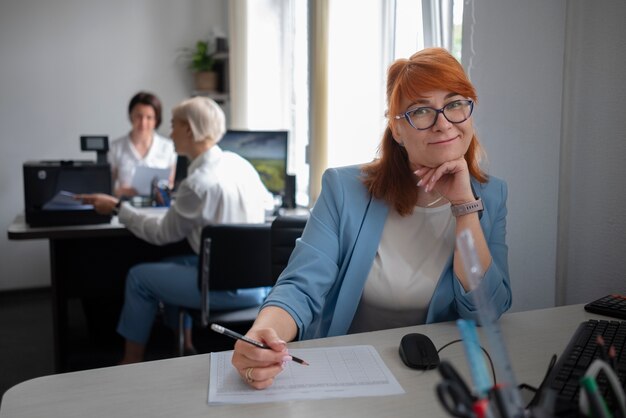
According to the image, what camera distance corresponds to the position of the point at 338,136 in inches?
128

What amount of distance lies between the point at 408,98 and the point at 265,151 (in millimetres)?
2171

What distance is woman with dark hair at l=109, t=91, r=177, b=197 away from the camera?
13.7 ft

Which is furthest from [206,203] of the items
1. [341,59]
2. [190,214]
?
[341,59]

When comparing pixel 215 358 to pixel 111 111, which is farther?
pixel 111 111

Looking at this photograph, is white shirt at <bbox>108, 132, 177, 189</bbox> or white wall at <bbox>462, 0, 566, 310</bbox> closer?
white wall at <bbox>462, 0, 566, 310</bbox>

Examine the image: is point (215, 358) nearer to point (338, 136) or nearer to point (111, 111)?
point (338, 136)

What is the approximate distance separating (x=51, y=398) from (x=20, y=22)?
4152mm

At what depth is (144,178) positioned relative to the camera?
3648 millimetres

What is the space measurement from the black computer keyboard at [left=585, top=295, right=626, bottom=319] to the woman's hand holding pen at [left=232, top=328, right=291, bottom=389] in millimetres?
809

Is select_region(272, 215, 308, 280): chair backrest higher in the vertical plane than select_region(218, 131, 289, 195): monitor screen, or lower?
lower

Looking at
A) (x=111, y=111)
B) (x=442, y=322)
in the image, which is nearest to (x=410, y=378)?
(x=442, y=322)

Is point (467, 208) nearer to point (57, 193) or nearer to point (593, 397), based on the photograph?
point (593, 397)

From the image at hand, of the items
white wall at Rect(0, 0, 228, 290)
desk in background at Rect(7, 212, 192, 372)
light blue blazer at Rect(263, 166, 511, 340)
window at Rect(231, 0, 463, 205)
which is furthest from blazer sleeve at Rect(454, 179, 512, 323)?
white wall at Rect(0, 0, 228, 290)

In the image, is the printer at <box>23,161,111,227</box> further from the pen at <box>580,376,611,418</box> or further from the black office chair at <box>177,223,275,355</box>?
the pen at <box>580,376,611,418</box>
